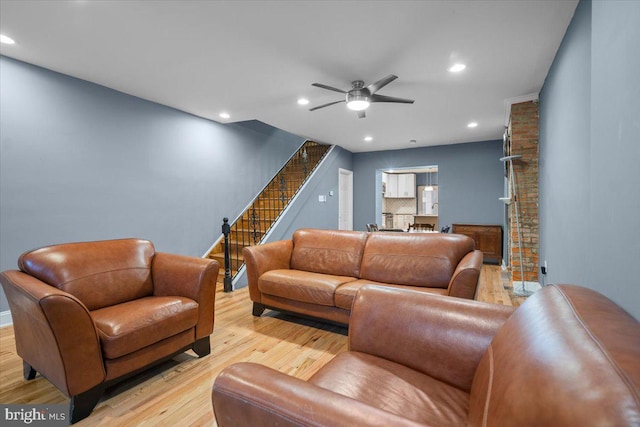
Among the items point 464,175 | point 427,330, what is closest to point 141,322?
point 427,330

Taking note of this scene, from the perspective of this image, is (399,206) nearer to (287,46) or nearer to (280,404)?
(287,46)

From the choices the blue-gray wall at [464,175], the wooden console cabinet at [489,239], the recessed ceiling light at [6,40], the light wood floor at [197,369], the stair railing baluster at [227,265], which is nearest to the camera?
the light wood floor at [197,369]

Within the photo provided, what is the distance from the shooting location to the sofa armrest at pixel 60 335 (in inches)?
60.6

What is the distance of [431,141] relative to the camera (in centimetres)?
678

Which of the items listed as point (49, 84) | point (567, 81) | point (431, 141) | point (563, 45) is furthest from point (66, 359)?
point (431, 141)

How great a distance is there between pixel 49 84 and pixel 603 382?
4.58 metres

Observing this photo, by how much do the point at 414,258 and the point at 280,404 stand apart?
2352mm

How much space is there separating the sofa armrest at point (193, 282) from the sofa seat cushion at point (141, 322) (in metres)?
0.07

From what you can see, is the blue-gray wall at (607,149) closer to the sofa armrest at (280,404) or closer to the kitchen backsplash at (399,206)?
the sofa armrest at (280,404)

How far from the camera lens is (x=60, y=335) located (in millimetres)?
1553

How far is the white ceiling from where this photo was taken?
2.23 metres

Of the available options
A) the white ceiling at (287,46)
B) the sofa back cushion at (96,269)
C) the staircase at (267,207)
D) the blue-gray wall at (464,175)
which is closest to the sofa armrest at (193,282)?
the sofa back cushion at (96,269)

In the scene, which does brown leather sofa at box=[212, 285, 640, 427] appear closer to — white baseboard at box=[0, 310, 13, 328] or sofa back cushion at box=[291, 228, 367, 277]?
sofa back cushion at box=[291, 228, 367, 277]

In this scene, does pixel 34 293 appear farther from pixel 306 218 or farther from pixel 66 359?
Answer: pixel 306 218
